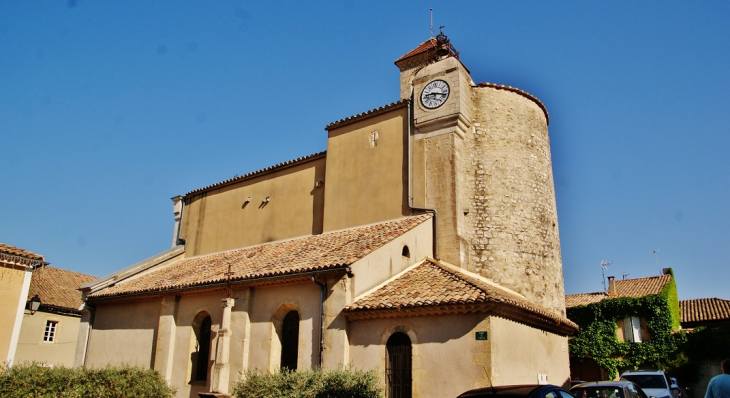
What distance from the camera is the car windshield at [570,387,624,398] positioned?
36.5ft

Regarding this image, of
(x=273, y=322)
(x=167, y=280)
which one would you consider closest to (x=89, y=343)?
(x=167, y=280)

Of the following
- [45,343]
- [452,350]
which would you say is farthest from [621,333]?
[45,343]

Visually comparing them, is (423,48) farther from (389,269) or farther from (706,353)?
(706,353)

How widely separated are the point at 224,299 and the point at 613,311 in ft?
72.0

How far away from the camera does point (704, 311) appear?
3219 cm

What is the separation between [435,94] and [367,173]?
3848mm

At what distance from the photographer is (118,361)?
67.2ft

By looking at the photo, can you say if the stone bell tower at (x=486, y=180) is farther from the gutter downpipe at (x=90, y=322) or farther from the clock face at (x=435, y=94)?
the gutter downpipe at (x=90, y=322)

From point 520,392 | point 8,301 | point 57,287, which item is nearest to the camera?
point 520,392

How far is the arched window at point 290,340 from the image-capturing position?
614 inches

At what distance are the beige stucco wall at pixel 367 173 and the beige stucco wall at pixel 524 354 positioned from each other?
19.1 feet

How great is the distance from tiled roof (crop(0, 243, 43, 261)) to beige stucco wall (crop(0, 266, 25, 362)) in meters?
0.53

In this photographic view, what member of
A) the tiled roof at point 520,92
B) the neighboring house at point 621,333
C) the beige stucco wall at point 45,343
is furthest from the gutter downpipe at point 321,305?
the beige stucco wall at point 45,343

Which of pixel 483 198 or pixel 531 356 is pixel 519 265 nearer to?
pixel 483 198
